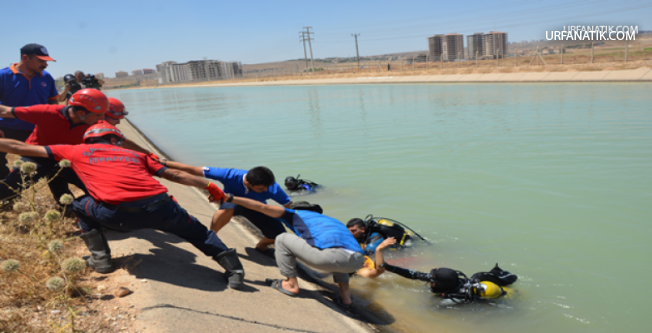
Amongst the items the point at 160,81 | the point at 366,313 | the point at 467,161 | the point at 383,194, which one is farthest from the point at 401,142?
the point at 160,81

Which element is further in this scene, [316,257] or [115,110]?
[115,110]

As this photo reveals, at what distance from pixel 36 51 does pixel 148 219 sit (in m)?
2.92

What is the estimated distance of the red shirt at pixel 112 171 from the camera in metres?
3.42

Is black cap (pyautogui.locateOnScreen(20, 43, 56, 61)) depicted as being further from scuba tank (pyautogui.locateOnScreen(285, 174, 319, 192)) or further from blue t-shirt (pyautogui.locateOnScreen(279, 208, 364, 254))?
scuba tank (pyautogui.locateOnScreen(285, 174, 319, 192))

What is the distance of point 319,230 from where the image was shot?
395cm

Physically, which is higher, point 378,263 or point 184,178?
point 184,178

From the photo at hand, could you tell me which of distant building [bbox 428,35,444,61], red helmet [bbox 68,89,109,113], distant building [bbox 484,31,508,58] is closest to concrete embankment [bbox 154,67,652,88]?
red helmet [bbox 68,89,109,113]

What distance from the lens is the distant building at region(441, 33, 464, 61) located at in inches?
4195

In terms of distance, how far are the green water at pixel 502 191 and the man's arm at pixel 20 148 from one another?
3310 millimetres

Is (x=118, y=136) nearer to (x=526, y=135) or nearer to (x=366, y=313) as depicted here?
(x=366, y=313)

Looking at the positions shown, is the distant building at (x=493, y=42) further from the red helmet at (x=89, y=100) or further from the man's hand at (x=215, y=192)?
the man's hand at (x=215, y=192)

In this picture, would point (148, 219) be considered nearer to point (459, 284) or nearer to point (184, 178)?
point (184, 178)

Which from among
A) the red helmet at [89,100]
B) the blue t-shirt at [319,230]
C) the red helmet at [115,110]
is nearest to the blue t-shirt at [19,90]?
the red helmet at [115,110]

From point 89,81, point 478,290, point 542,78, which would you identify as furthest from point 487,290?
A: point 542,78
